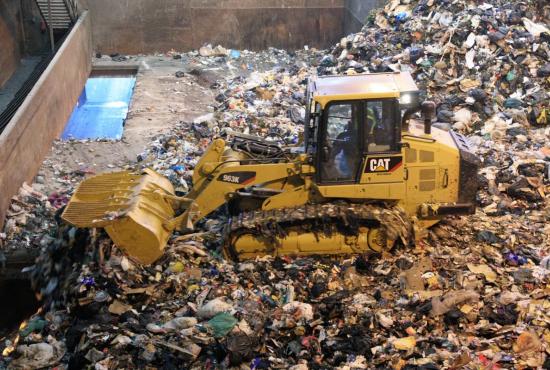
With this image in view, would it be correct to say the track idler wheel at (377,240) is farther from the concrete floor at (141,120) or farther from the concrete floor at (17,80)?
the concrete floor at (17,80)

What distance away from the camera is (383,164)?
6965 millimetres

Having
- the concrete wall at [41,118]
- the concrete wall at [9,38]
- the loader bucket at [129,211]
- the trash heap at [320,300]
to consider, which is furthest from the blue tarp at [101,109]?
the loader bucket at [129,211]

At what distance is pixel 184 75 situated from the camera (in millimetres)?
16562

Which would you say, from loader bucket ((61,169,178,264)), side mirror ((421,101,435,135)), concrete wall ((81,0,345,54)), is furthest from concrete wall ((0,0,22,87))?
side mirror ((421,101,435,135))

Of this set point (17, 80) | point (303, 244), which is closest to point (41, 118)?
point (17, 80)

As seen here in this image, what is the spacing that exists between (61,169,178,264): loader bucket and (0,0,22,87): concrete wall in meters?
7.71

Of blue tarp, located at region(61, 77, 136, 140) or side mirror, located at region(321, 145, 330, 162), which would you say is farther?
blue tarp, located at region(61, 77, 136, 140)

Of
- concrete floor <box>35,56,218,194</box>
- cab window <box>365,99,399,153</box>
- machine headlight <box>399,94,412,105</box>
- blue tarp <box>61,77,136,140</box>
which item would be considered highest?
machine headlight <box>399,94,412,105</box>

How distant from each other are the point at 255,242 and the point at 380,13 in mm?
9470

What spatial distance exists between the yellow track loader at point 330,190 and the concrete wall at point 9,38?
833 centimetres

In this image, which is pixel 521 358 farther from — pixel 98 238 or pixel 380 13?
pixel 380 13

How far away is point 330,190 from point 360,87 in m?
1.10

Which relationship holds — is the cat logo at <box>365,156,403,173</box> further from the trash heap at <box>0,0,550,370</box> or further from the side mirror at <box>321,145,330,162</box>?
the trash heap at <box>0,0,550,370</box>

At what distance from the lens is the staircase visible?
16.3 m
